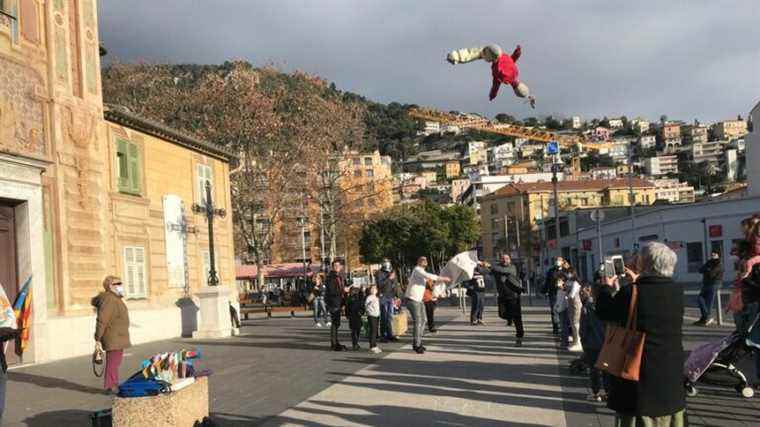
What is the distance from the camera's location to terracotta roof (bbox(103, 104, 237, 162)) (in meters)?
19.4

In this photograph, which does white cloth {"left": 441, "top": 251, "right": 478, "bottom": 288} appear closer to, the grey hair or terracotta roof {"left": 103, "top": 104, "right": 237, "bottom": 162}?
the grey hair

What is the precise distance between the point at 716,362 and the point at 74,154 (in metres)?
14.0

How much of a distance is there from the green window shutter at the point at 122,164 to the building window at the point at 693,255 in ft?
129

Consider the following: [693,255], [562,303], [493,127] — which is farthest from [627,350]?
[493,127]

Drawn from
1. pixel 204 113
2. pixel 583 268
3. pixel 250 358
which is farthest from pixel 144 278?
pixel 583 268

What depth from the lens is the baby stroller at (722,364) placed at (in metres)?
8.46

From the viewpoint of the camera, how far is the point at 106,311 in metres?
10.2

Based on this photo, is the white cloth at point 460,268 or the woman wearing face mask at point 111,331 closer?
the woman wearing face mask at point 111,331

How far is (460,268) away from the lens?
14.5 meters

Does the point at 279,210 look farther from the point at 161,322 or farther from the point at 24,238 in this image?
the point at 24,238

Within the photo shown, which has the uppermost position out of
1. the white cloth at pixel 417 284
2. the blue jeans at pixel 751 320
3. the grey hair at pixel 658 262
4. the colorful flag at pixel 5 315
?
the grey hair at pixel 658 262

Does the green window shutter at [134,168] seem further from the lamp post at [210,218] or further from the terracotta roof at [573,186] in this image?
the terracotta roof at [573,186]

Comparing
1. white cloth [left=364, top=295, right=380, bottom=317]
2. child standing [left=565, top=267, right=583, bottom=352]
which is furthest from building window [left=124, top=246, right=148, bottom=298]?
child standing [left=565, top=267, right=583, bottom=352]

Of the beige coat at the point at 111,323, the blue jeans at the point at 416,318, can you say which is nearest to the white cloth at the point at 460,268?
the blue jeans at the point at 416,318
